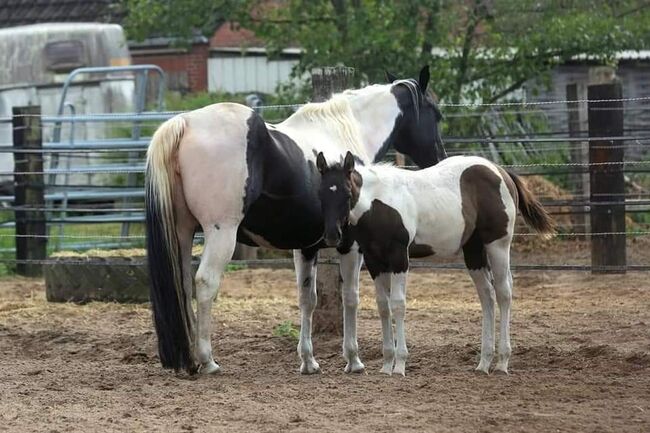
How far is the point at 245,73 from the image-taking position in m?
22.2

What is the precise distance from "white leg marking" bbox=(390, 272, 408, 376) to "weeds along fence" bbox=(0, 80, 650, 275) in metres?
2.53

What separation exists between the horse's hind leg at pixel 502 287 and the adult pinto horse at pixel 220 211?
0.83 metres

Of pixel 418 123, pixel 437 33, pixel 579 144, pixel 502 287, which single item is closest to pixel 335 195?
pixel 502 287

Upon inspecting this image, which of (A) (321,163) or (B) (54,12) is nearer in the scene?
(A) (321,163)

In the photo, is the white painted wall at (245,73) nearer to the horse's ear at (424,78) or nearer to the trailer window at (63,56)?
the trailer window at (63,56)

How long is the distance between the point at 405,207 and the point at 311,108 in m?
1.10

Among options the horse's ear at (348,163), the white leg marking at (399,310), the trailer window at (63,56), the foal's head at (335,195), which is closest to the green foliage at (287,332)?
the white leg marking at (399,310)

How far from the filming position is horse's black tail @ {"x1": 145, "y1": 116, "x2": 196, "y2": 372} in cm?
648

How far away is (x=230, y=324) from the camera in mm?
8695

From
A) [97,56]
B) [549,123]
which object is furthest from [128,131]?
[549,123]

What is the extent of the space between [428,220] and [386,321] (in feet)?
2.13

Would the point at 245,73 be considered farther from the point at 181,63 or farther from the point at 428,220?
the point at 428,220

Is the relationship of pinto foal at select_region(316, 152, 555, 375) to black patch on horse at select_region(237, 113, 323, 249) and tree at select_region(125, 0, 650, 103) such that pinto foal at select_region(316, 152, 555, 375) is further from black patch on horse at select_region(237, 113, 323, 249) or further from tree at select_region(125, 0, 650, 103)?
tree at select_region(125, 0, 650, 103)

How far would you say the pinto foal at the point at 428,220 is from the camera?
21.3 ft
